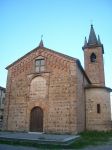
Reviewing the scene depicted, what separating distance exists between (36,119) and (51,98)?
2.75 meters

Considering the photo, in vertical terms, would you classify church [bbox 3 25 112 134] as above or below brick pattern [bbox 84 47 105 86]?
below

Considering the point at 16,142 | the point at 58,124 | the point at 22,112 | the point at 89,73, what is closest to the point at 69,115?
the point at 58,124

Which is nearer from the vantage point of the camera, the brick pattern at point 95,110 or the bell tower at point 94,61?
the brick pattern at point 95,110

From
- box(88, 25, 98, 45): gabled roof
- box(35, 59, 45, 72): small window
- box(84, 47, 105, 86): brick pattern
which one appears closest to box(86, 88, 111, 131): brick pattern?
box(35, 59, 45, 72): small window

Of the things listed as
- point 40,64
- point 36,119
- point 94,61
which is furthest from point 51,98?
point 94,61

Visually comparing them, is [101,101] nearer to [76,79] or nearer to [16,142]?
[76,79]

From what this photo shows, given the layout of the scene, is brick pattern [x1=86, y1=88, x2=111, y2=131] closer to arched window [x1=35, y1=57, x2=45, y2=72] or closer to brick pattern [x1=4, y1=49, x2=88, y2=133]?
brick pattern [x1=4, y1=49, x2=88, y2=133]

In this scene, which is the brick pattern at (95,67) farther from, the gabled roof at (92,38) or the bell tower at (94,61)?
the gabled roof at (92,38)

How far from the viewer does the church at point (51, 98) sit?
59.6 feet

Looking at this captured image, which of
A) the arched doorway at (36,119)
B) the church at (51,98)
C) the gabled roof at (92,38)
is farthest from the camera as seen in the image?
the gabled roof at (92,38)

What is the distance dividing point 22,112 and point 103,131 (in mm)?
9375

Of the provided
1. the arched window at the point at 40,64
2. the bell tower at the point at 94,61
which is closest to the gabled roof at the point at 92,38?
the bell tower at the point at 94,61

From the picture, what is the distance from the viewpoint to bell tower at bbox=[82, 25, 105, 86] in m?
30.3

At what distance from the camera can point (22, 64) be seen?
21.9 metres
